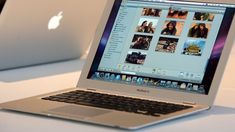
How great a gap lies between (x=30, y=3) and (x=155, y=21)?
450mm

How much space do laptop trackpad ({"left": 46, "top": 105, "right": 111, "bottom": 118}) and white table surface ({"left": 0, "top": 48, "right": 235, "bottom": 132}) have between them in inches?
0.8


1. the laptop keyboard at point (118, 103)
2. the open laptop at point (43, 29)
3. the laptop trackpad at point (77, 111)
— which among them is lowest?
the laptop trackpad at point (77, 111)

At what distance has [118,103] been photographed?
1127mm

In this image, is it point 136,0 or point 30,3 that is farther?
point 30,3

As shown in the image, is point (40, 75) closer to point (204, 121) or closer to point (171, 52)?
point (171, 52)

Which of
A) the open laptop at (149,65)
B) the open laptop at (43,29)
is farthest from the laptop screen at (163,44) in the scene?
the open laptop at (43,29)

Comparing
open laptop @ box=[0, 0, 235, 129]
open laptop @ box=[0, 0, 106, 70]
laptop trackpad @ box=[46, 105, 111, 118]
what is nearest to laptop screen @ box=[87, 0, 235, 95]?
open laptop @ box=[0, 0, 235, 129]

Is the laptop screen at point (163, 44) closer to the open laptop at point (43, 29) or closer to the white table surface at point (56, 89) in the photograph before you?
the white table surface at point (56, 89)

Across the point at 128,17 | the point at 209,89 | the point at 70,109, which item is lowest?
the point at 70,109

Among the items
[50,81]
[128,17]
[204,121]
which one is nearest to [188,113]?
[204,121]

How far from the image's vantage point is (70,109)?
109 cm

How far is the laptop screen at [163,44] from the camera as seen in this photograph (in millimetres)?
1162

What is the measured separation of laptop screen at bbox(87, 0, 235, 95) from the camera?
3.81ft

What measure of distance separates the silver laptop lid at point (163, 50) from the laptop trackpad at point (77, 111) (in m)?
0.15
